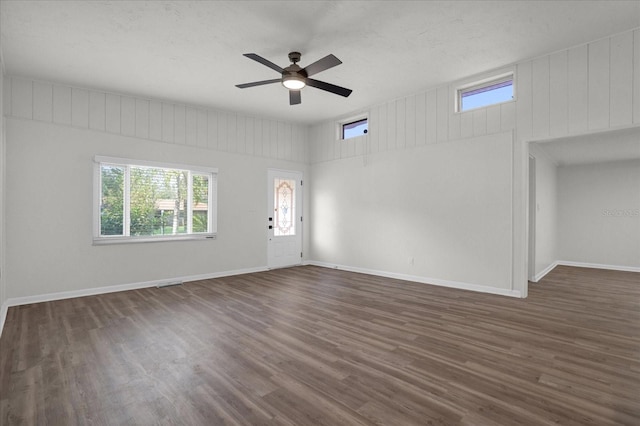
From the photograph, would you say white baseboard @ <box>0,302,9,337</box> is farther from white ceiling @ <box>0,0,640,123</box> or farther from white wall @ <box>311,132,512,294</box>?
white wall @ <box>311,132,512,294</box>

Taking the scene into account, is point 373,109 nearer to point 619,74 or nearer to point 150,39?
point 619,74

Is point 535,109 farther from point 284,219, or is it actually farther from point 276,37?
point 284,219

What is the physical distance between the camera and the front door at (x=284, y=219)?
7.22 metres

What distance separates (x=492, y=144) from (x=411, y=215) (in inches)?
70.9

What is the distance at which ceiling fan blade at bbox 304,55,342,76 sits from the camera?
333cm

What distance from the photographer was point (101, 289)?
5.04 m

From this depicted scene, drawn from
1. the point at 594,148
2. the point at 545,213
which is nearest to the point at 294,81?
the point at 594,148

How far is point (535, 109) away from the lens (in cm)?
449

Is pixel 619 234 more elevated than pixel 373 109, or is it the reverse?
pixel 373 109

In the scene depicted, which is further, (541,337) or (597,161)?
(597,161)

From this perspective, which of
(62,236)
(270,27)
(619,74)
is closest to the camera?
(270,27)

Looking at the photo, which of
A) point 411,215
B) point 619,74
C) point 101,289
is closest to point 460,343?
point 411,215

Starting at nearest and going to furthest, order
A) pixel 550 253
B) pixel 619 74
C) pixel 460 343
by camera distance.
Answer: pixel 460 343
pixel 619 74
pixel 550 253

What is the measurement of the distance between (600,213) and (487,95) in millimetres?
5204
